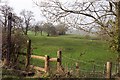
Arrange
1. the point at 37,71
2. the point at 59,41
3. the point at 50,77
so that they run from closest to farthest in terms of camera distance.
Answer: the point at 50,77 < the point at 37,71 < the point at 59,41

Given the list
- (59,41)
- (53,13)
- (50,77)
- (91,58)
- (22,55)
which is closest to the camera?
(50,77)

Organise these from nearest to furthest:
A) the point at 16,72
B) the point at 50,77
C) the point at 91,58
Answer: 1. the point at 50,77
2. the point at 16,72
3. the point at 91,58

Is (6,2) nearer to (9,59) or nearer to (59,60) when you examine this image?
(9,59)

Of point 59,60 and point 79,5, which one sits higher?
point 79,5

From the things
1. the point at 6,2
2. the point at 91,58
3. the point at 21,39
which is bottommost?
the point at 91,58

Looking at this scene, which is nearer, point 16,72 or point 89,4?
point 16,72

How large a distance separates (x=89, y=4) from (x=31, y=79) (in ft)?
18.0

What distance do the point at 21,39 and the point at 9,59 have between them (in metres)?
1.45

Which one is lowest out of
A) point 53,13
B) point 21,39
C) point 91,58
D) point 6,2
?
point 91,58

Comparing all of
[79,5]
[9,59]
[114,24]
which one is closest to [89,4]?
[79,5]

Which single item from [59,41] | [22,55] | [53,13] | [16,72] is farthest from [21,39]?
[59,41]

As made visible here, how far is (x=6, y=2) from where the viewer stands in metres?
20.3

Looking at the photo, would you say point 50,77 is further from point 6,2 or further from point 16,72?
point 6,2

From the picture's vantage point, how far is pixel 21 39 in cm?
1472
